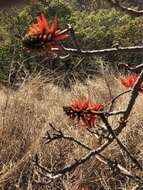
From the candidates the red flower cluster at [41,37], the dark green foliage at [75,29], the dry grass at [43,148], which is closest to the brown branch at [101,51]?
the red flower cluster at [41,37]

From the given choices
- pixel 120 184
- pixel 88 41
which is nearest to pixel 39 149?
pixel 120 184

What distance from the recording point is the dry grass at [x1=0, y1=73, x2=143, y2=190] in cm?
284

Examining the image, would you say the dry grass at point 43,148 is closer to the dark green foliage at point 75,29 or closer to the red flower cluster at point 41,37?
the red flower cluster at point 41,37

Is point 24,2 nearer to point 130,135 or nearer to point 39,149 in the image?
point 39,149

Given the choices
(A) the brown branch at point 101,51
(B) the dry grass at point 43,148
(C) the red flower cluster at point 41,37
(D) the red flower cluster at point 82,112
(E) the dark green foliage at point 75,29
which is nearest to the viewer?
(C) the red flower cluster at point 41,37

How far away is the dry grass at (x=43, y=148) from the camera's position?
112 inches

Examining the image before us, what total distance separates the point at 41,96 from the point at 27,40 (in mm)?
4389

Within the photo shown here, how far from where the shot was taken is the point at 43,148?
10.4 feet

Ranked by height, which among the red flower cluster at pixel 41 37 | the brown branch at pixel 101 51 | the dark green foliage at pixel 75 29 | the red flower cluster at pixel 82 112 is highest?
the dark green foliage at pixel 75 29

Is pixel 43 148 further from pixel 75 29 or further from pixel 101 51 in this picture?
pixel 75 29

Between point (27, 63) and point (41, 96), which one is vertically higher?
point (27, 63)

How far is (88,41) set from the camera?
8656mm

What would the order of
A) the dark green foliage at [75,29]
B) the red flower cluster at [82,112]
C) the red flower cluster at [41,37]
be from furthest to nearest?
the dark green foliage at [75,29] < the red flower cluster at [82,112] < the red flower cluster at [41,37]

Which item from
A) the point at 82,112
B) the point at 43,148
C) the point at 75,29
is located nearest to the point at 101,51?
the point at 82,112
